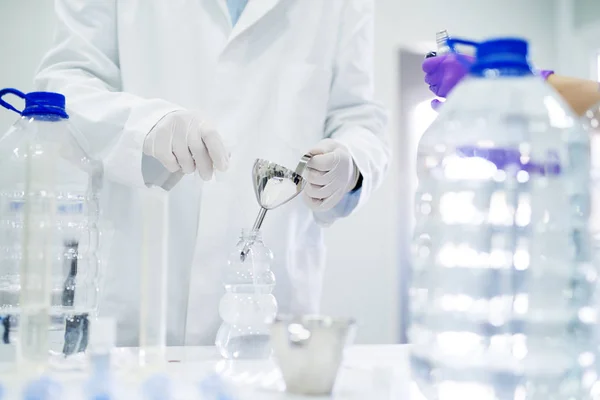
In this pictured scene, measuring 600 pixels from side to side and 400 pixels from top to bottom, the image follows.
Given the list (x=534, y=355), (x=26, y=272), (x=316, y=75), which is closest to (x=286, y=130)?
(x=316, y=75)

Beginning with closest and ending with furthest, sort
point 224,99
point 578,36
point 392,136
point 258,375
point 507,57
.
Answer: point 507,57 → point 258,375 → point 224,99 → point 392,136 → point 578,36

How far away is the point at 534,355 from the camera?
0.58 metres

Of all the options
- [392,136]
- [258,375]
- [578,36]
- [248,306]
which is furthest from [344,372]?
[578,36]

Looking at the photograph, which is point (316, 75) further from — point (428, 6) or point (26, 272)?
point (428, 6)

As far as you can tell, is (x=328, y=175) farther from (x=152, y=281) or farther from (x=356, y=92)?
(x=152, y=281)

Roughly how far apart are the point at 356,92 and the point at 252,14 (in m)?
0.28

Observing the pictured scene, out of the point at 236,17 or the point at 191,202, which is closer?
the point at 191,202

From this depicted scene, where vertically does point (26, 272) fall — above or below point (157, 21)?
below

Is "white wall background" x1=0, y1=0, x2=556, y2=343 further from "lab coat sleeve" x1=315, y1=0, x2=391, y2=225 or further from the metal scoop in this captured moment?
the metal scoop

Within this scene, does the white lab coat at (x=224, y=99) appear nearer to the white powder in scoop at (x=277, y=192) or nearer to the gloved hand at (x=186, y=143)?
the gloved hand at (x=186, y=143)

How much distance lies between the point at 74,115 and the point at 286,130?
0.42 metres

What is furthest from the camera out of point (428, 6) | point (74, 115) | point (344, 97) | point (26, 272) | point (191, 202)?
point (428, 6)

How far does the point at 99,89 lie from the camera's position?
1.13 meters

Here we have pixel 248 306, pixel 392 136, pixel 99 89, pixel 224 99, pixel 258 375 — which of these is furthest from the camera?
pixel 392 136
